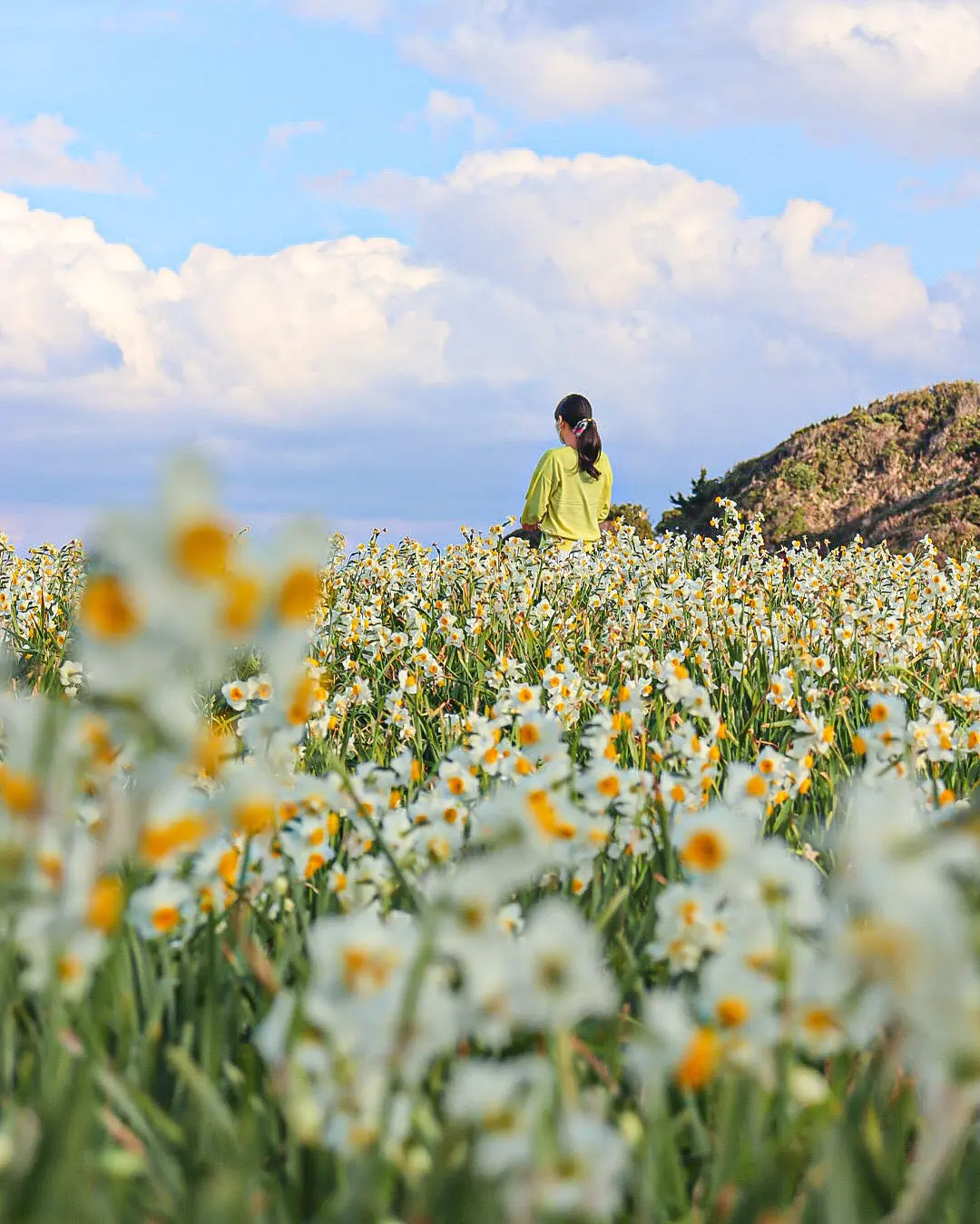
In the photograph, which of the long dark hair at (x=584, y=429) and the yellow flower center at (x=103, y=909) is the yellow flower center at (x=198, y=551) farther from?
the long dark hair at (x=584, y=429)

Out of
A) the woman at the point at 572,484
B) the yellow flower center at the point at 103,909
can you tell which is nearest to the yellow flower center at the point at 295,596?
the yellow flower center at the point at 103,909

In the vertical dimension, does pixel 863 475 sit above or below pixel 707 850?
above

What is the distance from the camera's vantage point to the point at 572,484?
12.8m

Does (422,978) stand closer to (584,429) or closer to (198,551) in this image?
(198,551)

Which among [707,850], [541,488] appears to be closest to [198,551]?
[707,850]

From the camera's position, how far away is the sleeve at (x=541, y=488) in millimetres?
12617

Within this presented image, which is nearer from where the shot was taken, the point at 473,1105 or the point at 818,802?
the point at 473,1105

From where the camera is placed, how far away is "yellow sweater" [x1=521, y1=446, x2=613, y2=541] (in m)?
12.6

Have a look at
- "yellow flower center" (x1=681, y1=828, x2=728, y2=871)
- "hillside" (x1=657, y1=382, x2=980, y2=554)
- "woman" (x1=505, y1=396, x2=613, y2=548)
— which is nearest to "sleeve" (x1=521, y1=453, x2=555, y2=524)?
"woman" (x1=505, y1=396, x2=613, y2=548)

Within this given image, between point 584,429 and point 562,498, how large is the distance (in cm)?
86

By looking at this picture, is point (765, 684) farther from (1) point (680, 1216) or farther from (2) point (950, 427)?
(2) point (950, 427)

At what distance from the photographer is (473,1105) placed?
4.21 ft

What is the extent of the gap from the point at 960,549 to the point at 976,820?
14462 mm

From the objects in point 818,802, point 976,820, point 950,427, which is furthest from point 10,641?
point 950,427
